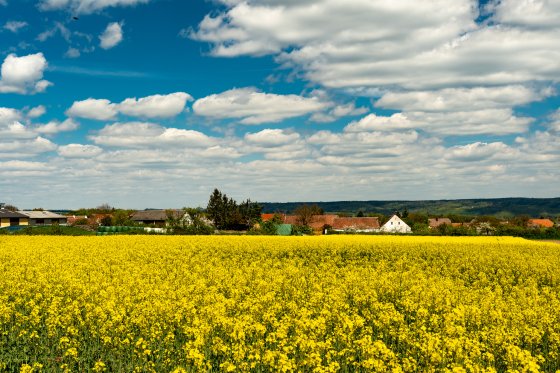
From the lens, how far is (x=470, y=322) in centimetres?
1386

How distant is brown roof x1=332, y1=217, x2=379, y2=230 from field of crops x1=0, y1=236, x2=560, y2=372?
8741 centimetres

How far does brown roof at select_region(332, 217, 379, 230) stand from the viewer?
114500 mm

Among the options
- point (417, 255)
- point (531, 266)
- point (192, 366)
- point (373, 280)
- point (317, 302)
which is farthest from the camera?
point (417, 255)

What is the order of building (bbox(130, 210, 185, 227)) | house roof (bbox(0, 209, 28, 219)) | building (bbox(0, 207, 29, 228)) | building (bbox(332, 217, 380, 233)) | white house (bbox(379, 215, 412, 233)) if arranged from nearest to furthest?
A: building (bbox(332, 217, 380, 233)) < building (bbox(0, 207, 29, 228)) < house roof (bbox(0, 209, 28, 219)) < building (bbox(130, 210, 185, 227)) < white house (bbox(379, 215, 412, 233))

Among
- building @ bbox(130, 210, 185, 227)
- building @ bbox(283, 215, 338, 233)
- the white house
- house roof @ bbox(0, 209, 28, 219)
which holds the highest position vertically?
house roof @ bbox(0, 209, 28, 219)

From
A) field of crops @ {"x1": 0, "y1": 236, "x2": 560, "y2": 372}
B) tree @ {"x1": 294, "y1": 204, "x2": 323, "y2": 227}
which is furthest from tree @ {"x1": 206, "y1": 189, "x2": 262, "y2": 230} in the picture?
field of crops @ {"x1": 0, "y1": 236, "x2": 560, "y2": 372}

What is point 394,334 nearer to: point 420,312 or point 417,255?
point 420,312

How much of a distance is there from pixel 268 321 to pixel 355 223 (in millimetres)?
104288

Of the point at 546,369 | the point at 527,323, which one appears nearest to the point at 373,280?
the point at 527,323

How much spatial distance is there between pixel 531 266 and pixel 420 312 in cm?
1556

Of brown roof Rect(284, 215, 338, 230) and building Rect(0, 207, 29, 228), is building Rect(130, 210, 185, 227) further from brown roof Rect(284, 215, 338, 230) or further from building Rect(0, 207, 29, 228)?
brown roof Rect(284, 215, 338, 230)

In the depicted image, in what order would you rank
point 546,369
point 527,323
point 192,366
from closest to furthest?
point 192,366
point 546,369
point 527,323

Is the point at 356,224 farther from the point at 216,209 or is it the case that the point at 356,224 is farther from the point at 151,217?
the point at 151,217

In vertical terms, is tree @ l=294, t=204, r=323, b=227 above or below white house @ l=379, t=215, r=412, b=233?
above
